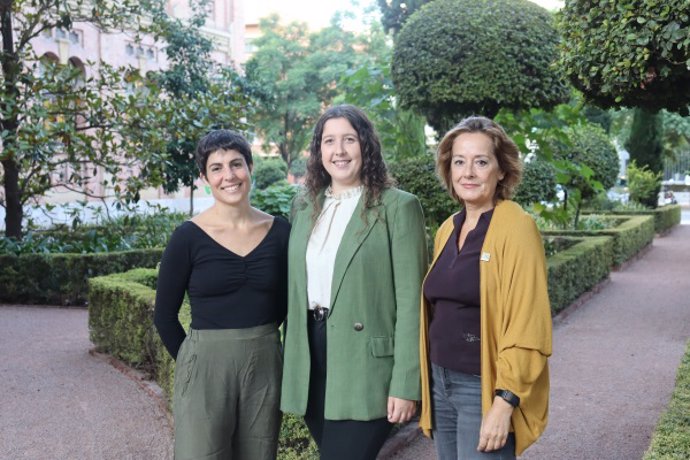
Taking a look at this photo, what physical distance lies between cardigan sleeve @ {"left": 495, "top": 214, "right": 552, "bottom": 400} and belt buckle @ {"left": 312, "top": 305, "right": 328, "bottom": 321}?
0.67 metres

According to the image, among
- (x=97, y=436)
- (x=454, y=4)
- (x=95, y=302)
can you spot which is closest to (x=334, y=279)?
(x=97, y=436)

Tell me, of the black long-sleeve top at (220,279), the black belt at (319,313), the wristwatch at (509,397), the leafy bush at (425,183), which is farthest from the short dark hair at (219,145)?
the leafy bush at (425,183)

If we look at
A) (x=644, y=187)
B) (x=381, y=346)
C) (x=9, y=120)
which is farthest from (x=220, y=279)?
(x=644, y=187)

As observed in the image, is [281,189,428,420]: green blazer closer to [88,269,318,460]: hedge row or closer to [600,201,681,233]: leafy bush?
[88,269,318,460]: hedge row

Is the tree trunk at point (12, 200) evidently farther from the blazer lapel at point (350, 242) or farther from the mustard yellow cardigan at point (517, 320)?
the mustard yellow cardigan at point (517, 320)

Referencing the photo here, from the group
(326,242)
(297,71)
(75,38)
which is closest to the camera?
(326,242)

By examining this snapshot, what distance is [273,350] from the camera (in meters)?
2.94

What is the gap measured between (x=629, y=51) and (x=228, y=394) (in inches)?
125

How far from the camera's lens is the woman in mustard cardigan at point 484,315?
2.34 meters

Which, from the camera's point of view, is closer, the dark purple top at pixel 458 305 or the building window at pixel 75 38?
the dark purple top at pixel 458 305

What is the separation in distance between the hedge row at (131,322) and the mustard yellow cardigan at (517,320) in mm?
3561

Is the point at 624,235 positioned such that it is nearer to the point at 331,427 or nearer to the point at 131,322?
the point at 131,322

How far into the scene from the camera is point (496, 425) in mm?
2320

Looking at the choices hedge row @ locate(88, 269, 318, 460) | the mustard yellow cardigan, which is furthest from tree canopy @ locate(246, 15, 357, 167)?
the mustard yellow cardigan
